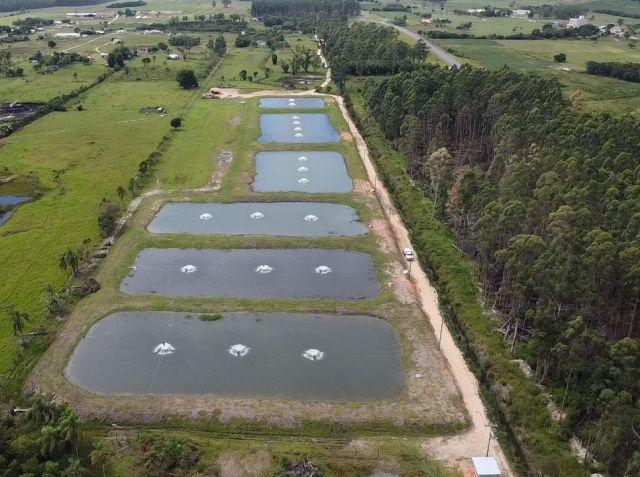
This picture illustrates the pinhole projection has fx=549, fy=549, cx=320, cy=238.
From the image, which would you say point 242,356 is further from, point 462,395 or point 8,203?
point 8,203

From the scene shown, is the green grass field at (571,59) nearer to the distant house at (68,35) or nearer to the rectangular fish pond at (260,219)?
the rectangular fish pond at (260,219)

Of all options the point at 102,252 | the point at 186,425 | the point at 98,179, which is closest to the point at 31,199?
the point at 98,179

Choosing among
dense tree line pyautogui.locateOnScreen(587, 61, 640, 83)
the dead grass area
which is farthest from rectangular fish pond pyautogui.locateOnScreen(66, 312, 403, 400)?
dense tree line pyautogui.locateOnScreen(587, 61, 640, 83)

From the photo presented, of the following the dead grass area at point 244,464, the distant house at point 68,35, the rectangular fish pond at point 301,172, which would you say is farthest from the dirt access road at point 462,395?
the distant house at point 68,35

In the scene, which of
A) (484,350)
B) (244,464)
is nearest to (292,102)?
(484,350)

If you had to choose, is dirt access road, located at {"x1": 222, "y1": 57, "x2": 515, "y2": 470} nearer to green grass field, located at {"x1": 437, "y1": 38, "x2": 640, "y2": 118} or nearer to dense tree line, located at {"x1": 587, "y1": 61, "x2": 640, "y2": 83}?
green grass field, located at {"x1": 437, "y1": 38, "x2": 640, "y2": 118}
